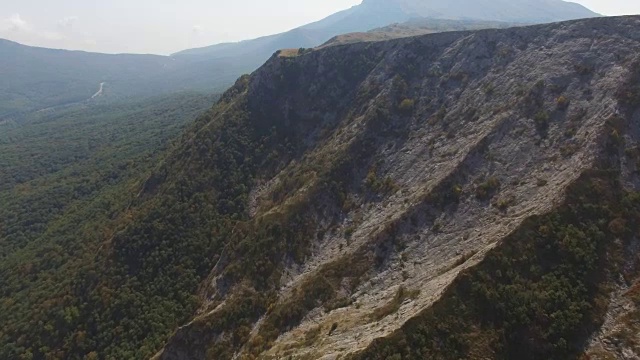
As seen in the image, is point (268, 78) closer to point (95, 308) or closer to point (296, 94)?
point (296, 94)

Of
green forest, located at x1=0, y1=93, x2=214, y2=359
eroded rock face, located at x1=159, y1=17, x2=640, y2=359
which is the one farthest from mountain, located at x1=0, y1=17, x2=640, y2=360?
green forest, located at x1=0, y1=93, x2=214, y2=359

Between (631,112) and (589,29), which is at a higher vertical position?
(589,29)

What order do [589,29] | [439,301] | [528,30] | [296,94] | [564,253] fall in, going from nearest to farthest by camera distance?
[439,301] → [564,253] → [589,29] → [528,30] → [296,94]

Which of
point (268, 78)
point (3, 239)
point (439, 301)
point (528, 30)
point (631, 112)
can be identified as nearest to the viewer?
point (439, 301)

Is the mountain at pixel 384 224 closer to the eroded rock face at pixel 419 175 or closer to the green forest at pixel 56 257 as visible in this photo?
the eroded rock face at pixel 419 175

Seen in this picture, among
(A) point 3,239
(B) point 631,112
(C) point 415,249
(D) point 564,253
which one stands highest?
(B) point 631,112

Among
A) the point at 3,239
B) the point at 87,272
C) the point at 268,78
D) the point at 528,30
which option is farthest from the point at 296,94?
the point at 3,239

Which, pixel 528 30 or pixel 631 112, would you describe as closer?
pixel 631 112

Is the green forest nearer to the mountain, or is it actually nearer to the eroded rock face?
the mountain
